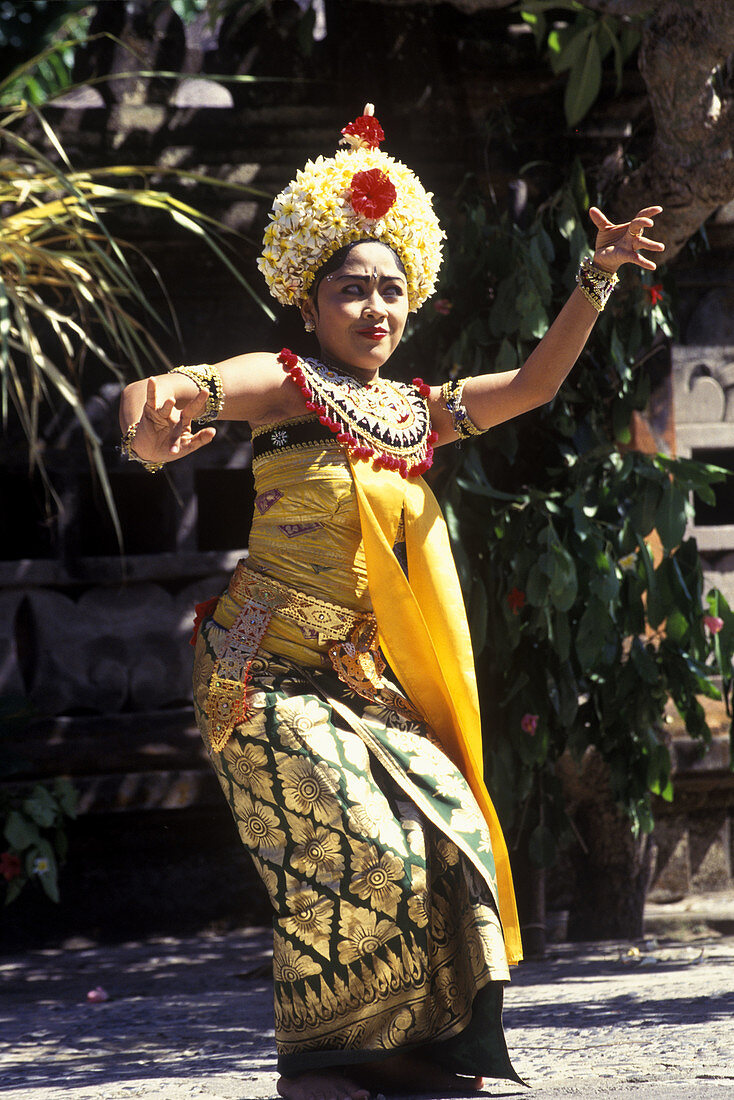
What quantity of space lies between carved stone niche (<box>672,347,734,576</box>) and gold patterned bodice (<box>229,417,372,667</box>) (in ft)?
8.69

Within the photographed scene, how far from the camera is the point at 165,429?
107 inches

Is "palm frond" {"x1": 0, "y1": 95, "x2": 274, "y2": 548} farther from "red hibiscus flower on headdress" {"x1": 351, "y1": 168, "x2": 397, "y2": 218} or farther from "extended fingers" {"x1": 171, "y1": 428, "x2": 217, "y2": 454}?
"extended fingers" {"x1": 171, "y1": 428, "x2": 217, "y2": 454}

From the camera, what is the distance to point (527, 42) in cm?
451

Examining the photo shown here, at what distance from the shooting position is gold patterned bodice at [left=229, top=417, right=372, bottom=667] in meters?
2.99

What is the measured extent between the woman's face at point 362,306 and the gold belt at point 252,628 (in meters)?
0.59

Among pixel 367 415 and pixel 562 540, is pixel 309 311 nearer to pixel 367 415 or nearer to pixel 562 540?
pixel 367 415

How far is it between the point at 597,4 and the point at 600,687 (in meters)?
2.18

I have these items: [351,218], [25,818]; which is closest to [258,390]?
[351,218]

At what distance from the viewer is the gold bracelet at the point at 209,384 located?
111 inches

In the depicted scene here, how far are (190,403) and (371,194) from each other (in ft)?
2.35

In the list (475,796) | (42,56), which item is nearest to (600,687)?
(475,796)

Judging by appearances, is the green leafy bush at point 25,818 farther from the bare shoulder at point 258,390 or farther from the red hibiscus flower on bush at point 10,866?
the bare shoulder at point 258,390

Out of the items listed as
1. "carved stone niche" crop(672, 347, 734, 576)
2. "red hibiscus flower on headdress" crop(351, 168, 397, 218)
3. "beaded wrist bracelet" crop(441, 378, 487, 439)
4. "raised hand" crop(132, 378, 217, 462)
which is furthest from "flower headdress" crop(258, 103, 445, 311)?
"carved stone niche" crop(672, 347, 734, 576)

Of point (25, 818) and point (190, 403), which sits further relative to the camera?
point (25, 818)
